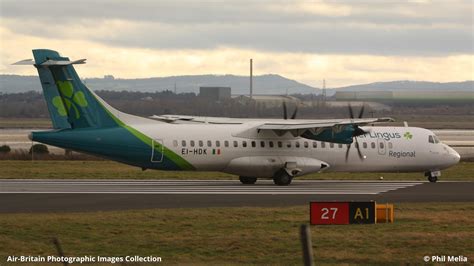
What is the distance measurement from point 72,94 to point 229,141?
6.74 meters

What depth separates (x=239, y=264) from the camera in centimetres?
2053

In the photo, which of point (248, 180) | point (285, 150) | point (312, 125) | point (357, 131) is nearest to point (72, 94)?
point (248, 180)

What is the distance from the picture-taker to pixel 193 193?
3444 cm

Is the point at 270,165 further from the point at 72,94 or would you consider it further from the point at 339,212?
the point at 339,212

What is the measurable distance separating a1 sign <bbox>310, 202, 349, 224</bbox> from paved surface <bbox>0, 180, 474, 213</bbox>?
5.92 metres

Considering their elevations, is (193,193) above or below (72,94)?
below

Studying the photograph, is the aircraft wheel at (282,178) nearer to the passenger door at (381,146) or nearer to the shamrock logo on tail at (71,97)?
the passenger door at (381,146)

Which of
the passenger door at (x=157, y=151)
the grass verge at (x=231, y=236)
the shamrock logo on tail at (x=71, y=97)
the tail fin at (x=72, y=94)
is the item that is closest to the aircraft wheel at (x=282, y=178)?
the passenger door at (x=157, y=151)

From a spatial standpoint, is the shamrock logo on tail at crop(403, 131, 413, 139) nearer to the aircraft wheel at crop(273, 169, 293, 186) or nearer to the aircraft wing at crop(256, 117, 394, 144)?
the aircraft wing at crop(256, 117, 394, 144)

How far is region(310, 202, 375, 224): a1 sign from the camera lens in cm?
2456

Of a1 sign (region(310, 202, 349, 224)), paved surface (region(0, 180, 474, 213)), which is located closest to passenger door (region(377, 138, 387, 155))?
paved surface (region(0, 180, 474, 213))

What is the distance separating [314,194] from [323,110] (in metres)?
71.0

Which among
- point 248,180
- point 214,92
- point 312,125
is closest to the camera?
point 312,125

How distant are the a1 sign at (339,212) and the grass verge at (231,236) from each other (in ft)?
0.70
